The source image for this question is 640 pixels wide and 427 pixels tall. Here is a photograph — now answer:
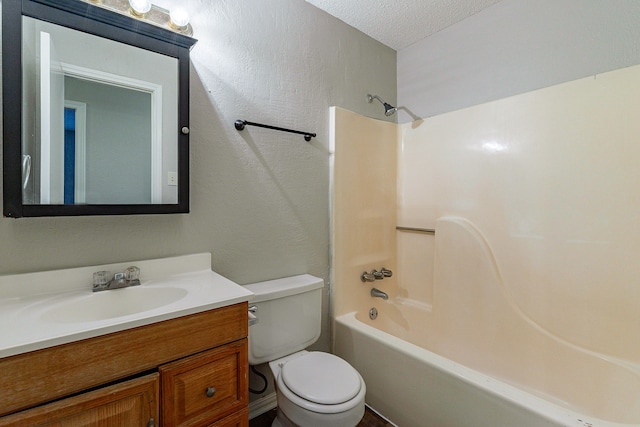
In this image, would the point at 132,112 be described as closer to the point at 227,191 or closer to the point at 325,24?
the point at 227,191

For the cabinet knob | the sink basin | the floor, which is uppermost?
the sink basin

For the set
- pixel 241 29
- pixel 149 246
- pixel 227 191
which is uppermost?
pixel 241 29

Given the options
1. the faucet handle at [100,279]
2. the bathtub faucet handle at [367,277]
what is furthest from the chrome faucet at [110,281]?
the bathtub faucet handle at [367,277]

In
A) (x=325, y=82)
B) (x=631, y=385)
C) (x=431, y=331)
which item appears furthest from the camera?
(x=431, y=331)

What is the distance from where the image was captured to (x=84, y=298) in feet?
3.51

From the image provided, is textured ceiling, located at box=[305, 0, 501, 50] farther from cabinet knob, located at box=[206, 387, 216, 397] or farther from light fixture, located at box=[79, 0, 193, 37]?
cabinet knob, located at box=[206, 387, 216, 397]

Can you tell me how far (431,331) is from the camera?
6.77 feet

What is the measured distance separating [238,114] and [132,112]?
1.58 ft

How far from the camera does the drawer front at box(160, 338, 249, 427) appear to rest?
94 cm

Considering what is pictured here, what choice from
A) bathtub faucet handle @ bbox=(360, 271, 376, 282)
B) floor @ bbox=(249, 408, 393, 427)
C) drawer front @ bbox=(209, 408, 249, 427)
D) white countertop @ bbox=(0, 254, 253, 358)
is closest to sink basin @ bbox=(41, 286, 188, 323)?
white countertop @ bbox=(0, 254, 253, 358)

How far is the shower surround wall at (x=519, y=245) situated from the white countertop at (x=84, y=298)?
0.94 m

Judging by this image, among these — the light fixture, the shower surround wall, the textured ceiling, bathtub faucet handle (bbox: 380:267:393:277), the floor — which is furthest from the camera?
bathtub faucet handle (bbox: 380:267:393:277)

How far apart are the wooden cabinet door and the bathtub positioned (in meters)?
1.13

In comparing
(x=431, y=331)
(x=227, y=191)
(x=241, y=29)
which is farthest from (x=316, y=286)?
(x=241, y=29)
